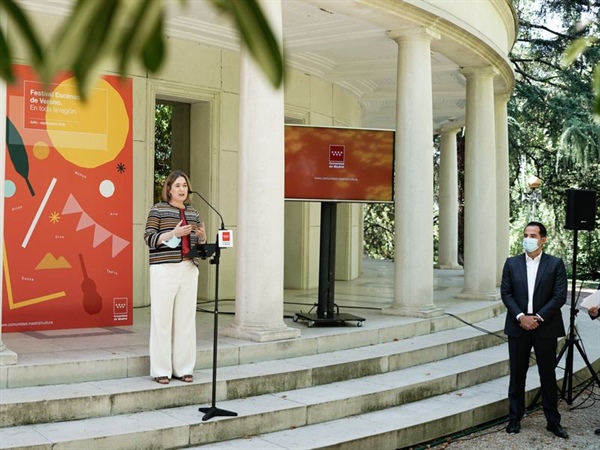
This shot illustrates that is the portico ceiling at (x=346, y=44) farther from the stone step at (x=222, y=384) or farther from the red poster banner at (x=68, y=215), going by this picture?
the stone step at (x=222, y=384)

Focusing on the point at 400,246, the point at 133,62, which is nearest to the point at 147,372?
the point at 400,246

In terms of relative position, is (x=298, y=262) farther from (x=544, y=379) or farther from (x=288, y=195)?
(x=544, y=379)

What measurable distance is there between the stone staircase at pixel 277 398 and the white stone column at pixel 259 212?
39 cm

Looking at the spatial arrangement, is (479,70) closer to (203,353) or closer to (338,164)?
(338,164)

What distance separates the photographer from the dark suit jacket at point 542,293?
7250mm

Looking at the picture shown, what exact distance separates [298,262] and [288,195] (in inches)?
191

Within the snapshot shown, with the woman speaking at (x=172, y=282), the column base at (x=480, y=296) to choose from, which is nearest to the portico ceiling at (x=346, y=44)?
the woman speaking at (x=172, y=282)

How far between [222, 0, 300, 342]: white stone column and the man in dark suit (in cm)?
225

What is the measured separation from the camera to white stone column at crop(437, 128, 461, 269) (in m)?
21.3

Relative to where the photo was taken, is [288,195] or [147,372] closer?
[147,372]

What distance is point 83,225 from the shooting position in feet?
27.2

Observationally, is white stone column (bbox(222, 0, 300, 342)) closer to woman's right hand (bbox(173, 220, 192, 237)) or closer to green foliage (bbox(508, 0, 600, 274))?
woman's right hand (bbox(173, 220, 192, 237))

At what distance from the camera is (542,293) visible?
7332 mm

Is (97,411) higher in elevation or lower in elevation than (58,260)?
lower
